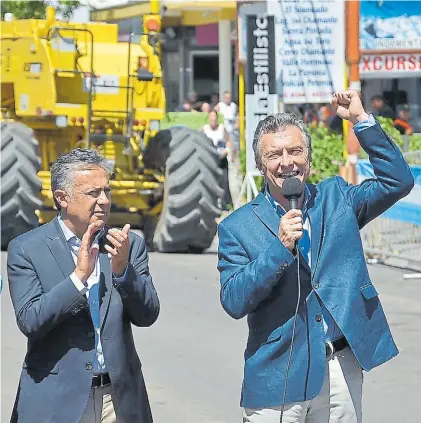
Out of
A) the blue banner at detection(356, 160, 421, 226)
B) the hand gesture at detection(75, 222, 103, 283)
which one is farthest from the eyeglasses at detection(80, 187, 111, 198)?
the blue banner at detection(356, 160, 421, 226)

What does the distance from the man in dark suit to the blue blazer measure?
15.4 inches

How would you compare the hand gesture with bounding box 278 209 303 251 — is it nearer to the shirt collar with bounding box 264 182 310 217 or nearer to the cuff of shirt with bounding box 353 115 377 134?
the shirt collar with bounding box 264 182 310 217

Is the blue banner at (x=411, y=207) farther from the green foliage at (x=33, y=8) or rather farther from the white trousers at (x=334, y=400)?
→ the green foliage at (x=33, y=8)

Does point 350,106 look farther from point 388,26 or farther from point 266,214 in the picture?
point 388,26

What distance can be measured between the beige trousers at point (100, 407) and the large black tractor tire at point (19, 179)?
986 cm

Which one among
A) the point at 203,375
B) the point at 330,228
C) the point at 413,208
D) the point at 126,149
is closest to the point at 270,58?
the point at 126,149

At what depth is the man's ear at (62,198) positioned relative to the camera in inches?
178

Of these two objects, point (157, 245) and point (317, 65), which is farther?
point (317, 65)

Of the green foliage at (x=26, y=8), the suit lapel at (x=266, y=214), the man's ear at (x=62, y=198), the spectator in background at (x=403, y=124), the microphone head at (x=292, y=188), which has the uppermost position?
the green foliage at (x=26, y=8)

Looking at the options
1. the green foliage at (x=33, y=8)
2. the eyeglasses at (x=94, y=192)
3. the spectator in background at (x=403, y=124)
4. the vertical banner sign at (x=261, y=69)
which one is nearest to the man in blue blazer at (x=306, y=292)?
the eyeglasses at (x=94, y=192)

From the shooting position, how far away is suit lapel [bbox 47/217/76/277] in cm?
450

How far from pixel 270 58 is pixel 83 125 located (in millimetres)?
2908

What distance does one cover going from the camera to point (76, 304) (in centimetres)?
430

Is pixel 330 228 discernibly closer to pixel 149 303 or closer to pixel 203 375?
pixel 149 303
